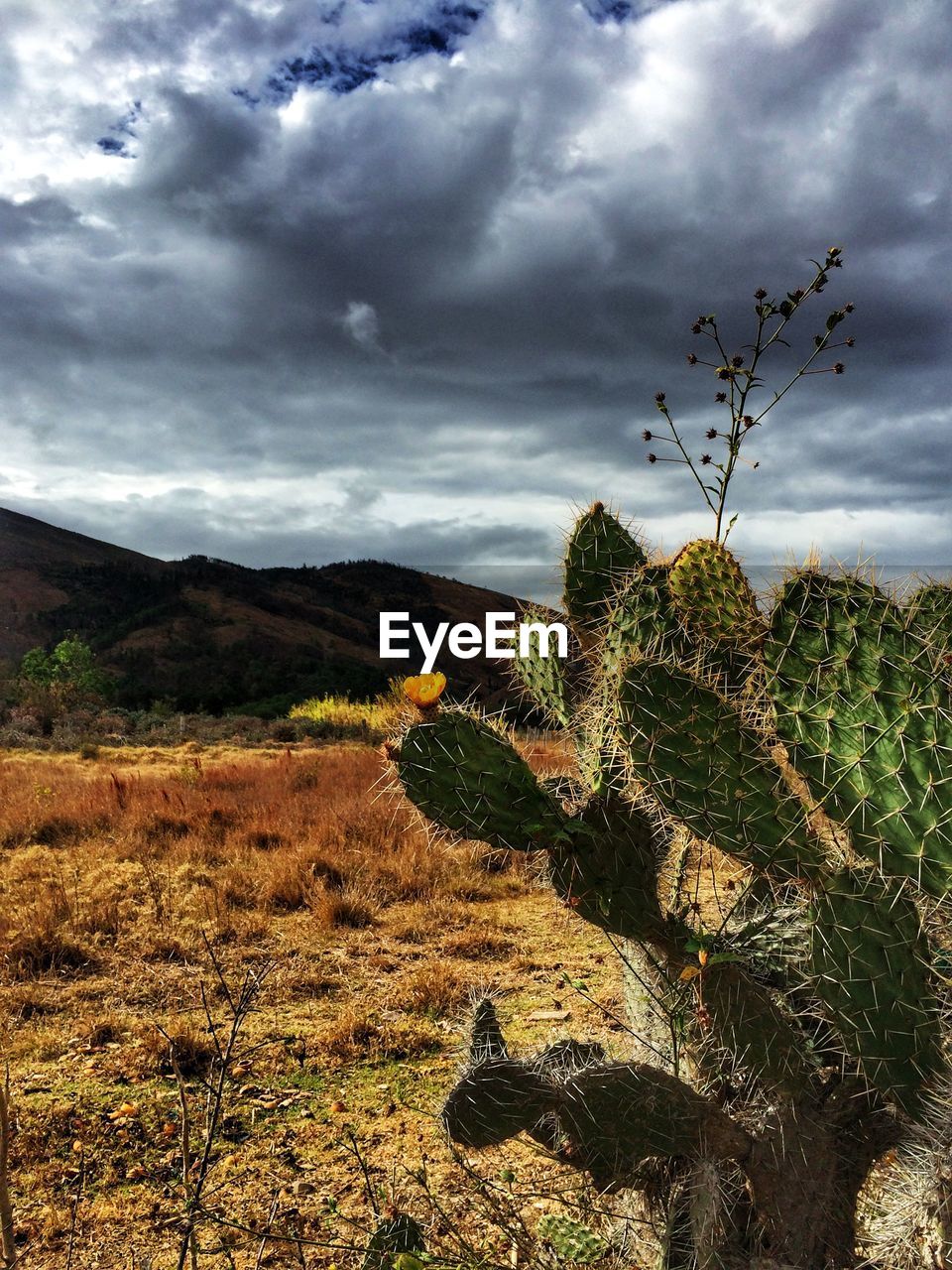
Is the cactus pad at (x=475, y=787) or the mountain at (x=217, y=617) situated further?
the mountain at (x=217, y=617)

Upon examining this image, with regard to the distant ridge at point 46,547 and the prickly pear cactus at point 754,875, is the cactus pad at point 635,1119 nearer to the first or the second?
the prickly pear cactus at point 754,875

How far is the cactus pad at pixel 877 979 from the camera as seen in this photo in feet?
6.21

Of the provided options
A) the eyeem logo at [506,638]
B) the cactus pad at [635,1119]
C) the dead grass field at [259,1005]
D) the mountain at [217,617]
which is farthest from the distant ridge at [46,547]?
the cactus pad at [635,1119]

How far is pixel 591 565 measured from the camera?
2.83m

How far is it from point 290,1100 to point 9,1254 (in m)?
2.32

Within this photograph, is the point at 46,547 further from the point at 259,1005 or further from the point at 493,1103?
the point at 493,1103

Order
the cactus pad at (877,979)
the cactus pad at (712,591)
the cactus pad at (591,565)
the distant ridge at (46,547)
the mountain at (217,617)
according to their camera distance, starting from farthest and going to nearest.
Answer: the distant ridge at (46,547) < the mountain at (217,617) < the cactus pad at (591,565) < the cactus pad at (712,591) < the cactus pad at (877,979)

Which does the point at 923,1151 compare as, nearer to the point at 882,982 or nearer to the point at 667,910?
the point at 882,982

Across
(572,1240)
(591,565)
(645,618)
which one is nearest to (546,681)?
(591,565)

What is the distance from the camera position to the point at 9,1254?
169cm

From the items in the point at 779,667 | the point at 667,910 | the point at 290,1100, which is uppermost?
the point at 779,667

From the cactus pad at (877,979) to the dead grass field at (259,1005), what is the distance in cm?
82

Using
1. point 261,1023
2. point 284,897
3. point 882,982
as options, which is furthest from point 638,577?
point 284,897

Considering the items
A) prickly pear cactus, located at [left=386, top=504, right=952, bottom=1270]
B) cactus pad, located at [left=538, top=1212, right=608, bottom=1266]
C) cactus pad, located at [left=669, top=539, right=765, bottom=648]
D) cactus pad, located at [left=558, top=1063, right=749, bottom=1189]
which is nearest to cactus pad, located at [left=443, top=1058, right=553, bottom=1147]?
prickly pear cactus, located at [left=386, top=504, right=952, bottom=1270]
